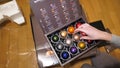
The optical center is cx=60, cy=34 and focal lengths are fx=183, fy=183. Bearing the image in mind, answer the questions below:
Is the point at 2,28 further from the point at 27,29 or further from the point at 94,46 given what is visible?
the point at 94,46

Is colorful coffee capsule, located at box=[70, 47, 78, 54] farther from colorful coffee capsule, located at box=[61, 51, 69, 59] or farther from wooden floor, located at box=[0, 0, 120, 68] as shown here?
wooden floor, located at box=[0, 0, 120, 68]

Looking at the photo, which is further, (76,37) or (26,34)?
(26,34)

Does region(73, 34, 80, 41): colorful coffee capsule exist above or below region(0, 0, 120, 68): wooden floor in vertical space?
above

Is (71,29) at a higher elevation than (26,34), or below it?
higher

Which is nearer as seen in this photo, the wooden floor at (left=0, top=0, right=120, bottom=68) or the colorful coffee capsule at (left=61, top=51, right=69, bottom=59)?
the colorful coffee capsule at (left=61, top=51, right=69, bottom=59)

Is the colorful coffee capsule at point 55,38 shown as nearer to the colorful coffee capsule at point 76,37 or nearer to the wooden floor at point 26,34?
the colorful coffee capsule at point 76,37

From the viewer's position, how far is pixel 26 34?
0.99 m

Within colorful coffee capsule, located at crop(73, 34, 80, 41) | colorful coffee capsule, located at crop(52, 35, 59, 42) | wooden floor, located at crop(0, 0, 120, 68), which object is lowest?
wooden floor, located at crop(0, 0, 120, 68)

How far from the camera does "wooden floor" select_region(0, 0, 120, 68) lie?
0.94 meters

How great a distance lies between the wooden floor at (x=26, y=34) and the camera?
0.94 meters

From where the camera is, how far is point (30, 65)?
927mm

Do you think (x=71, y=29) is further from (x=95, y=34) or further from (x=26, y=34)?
(x=26, y=34)

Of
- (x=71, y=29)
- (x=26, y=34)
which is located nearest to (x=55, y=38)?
(x=71, y=29)

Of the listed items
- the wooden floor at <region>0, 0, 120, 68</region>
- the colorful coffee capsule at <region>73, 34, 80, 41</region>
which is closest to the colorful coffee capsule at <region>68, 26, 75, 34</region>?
the colorful coffee capsule at <region>73, 34, 80, 41</region>
